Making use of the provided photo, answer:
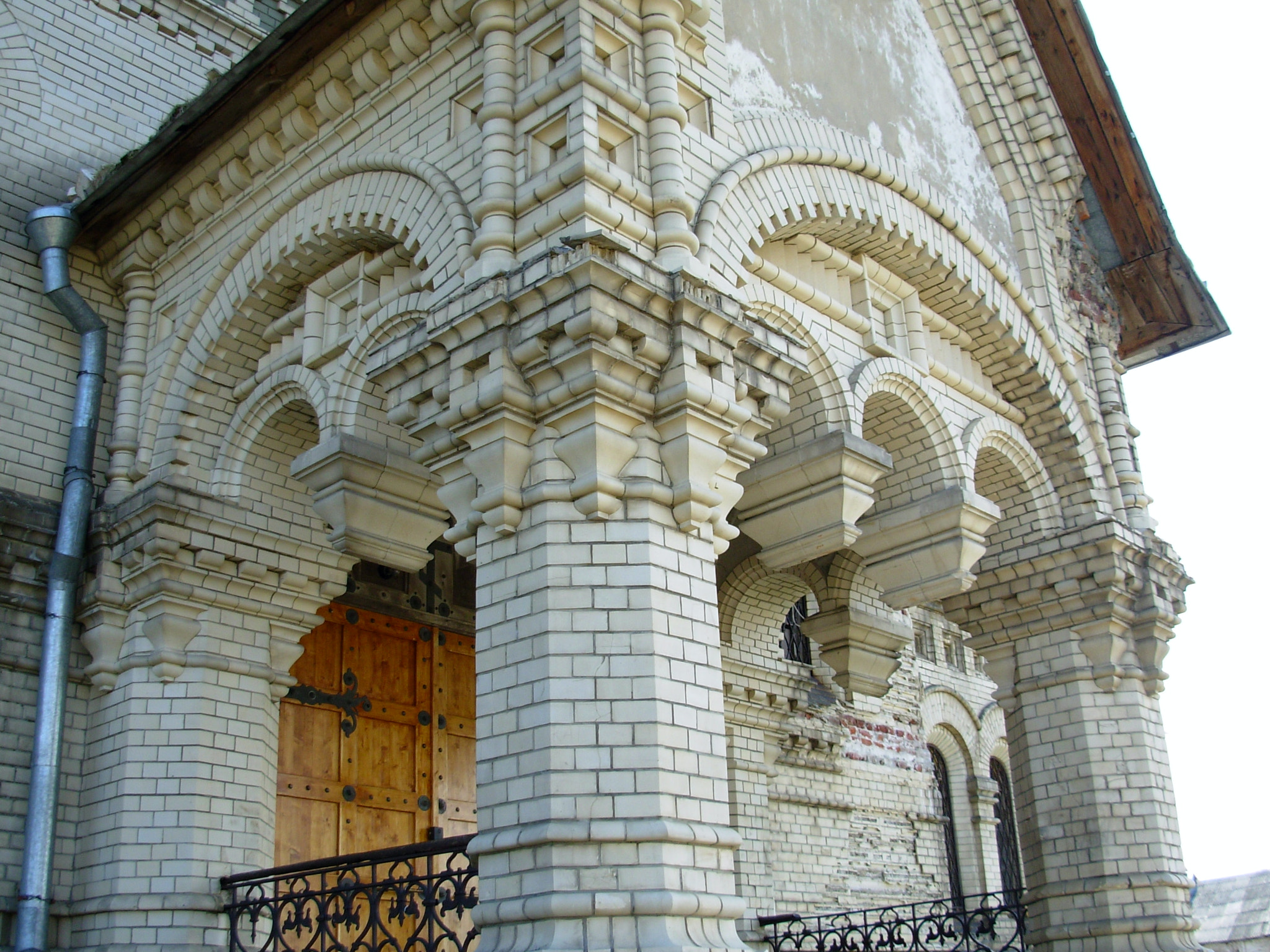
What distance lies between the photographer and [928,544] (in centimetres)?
854

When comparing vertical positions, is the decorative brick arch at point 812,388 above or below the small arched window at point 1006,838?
above

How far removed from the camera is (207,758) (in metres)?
7.96

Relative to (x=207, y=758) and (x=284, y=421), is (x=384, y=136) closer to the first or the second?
(x=284, y=421)

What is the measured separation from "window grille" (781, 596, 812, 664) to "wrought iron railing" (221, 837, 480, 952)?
5113 mm

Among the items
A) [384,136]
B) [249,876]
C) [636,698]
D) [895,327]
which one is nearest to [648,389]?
[636,698]

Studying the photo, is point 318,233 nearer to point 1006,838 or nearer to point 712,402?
point 712,402

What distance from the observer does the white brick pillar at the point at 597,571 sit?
5152mm

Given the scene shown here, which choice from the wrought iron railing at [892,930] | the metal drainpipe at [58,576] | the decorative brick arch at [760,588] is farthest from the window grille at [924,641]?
the metal drainpipe at [58,576]

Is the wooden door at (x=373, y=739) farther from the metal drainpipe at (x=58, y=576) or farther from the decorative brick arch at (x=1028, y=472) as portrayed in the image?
the decorative brick arch at (x=1028, y=472)

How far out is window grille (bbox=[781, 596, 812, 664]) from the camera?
12602 mm

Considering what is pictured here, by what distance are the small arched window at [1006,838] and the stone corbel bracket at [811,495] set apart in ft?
28.6

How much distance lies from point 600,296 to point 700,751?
6.72 feet

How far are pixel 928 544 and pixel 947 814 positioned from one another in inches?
287

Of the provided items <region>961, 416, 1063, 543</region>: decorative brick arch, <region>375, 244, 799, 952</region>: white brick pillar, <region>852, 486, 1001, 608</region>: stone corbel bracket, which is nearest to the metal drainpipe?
<region>375, 244, 799, 952</region>: white brick pillar
